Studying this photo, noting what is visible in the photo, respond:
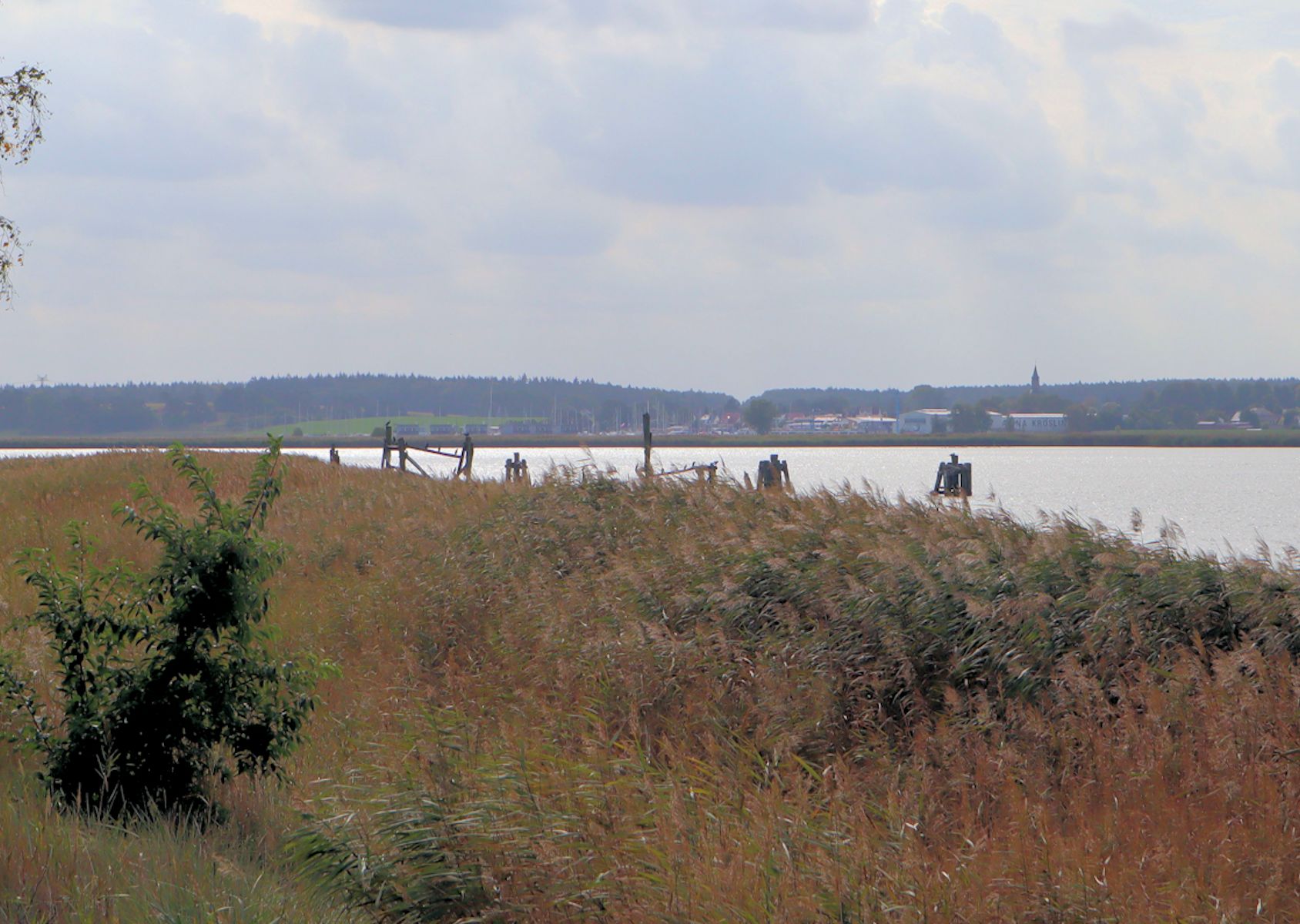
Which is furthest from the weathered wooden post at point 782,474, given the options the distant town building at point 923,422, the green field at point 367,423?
the distant town building at point 923,422

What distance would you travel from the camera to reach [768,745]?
7.58 metres

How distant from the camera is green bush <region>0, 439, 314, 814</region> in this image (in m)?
6.30

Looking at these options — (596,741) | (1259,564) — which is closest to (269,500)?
(596,741)

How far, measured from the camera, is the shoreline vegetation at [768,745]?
16.1ft

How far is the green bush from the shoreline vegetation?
0.29 meters

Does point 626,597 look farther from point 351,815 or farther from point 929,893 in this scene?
point 929,893

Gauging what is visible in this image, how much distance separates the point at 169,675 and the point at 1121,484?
261 feet

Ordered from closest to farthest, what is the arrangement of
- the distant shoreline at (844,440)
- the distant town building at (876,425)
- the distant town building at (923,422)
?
the distant shoreline at (844,440), the distant town building at (923,422), the distant town building at (876,425)

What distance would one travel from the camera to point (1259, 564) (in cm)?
812

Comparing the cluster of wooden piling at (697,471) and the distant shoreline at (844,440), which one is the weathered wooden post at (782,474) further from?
the distant shoreline at (844,440)

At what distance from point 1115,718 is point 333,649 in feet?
23.1

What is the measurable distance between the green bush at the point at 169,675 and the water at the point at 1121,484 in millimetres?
6189

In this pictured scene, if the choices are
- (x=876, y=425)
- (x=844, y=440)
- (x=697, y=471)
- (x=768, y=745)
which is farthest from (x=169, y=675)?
(x=876, y=425)

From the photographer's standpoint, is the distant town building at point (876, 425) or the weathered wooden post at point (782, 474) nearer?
the weathered wooden post at point (782, 474)
